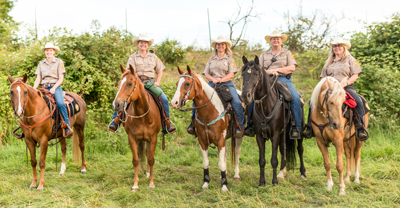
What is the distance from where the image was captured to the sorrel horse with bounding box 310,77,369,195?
435 cm

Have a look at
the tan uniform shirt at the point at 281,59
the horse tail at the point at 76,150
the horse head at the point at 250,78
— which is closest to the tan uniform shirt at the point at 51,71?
the horse tail at the point at 76,150

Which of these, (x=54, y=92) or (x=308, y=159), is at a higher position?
(x=54, y=92)

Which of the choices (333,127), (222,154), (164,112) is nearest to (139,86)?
(164,112)

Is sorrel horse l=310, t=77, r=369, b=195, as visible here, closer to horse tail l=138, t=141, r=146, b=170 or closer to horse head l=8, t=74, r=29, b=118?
horse tail l=138, t=141, r=146, b=170

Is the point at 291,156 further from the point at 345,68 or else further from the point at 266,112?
the point at 345,68

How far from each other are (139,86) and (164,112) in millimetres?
988

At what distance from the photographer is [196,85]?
4938 mm

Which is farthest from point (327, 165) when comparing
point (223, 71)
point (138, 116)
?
point (138, 116)

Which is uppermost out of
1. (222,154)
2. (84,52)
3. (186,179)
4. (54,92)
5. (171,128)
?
(84,52)

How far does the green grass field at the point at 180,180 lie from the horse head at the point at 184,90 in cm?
157

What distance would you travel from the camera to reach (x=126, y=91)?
4.64 m

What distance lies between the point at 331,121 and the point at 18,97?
516 cm

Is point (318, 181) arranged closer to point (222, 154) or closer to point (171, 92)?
point (222, 154)

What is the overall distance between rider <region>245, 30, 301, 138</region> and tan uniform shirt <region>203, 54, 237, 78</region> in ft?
2.12
